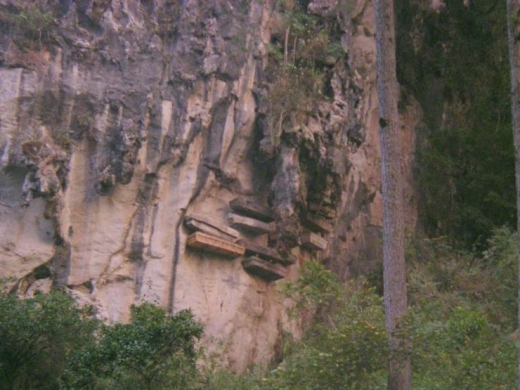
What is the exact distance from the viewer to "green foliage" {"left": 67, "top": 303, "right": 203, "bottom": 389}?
38.6 ft

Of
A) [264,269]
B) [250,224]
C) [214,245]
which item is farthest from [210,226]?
[264,269]

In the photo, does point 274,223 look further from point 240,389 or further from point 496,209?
point 496,209

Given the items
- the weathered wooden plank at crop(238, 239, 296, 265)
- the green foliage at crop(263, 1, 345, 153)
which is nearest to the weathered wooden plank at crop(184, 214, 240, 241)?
the weathered wooden plank at crop(238, 239, 296, 265)

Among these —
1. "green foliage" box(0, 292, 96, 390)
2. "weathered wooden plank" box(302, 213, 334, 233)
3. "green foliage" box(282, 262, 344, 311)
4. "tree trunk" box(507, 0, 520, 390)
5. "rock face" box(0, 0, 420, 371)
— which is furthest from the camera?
"weathered wooden plank" box(302, 213, 334, 233)

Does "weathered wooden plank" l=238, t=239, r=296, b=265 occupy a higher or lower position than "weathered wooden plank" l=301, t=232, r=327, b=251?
lower

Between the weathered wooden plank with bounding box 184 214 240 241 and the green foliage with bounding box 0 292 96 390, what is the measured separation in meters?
4.09

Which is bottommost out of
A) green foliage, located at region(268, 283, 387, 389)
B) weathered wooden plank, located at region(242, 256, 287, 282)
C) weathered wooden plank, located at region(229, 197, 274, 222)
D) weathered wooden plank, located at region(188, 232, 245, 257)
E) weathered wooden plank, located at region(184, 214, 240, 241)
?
green foliage, located at region(268, 283, 387, 389)

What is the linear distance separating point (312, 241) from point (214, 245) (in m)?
2.81

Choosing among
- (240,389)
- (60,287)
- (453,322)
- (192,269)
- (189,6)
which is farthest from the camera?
(189,6)

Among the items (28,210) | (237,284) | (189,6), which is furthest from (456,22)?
(28,210)

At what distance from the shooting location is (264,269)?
17.7 m

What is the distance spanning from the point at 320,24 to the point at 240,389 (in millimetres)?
9944

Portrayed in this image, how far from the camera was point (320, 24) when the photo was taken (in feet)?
64.2

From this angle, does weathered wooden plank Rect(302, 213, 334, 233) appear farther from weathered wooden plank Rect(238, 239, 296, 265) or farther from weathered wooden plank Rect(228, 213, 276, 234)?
weathered wooden plank Rect(238, 239, 296, 265)
